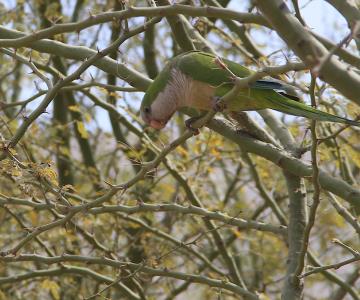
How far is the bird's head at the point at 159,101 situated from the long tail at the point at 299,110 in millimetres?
660

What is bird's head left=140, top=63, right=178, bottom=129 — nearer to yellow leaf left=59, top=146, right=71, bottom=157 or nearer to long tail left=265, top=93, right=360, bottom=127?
long tail left=265, top=93, right=360, bottom=127

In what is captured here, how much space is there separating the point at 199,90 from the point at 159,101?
0.27m

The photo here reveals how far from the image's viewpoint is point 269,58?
16.6 ft

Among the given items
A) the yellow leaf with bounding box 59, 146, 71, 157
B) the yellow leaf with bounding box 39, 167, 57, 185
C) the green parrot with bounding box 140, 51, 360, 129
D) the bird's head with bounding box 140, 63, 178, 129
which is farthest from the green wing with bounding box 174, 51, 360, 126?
the yellow leaf with bounding box 59, 146, 71, 157

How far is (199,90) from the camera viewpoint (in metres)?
3.93

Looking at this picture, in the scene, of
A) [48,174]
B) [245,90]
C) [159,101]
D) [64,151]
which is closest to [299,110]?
[245,90]

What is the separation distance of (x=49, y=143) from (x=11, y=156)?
4022 millimetres

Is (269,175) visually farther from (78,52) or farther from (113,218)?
(78,52)

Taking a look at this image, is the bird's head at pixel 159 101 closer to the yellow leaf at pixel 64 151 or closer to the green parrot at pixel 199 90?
the green parrot at pixel 199 90

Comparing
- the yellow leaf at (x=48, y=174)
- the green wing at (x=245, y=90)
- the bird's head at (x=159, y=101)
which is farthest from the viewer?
the bird's head at (x=159, y=101)

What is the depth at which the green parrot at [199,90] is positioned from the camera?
3.65m

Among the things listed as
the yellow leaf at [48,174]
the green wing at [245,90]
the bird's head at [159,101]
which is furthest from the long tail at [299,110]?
the yellow leaf at [48,174]

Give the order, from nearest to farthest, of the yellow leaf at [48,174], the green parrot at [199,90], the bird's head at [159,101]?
the yellow leaf at [48,174] < the green parrot at [199,90] < the bird's head at [159,101]

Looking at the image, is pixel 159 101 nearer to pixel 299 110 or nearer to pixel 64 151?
pixel 299 110
